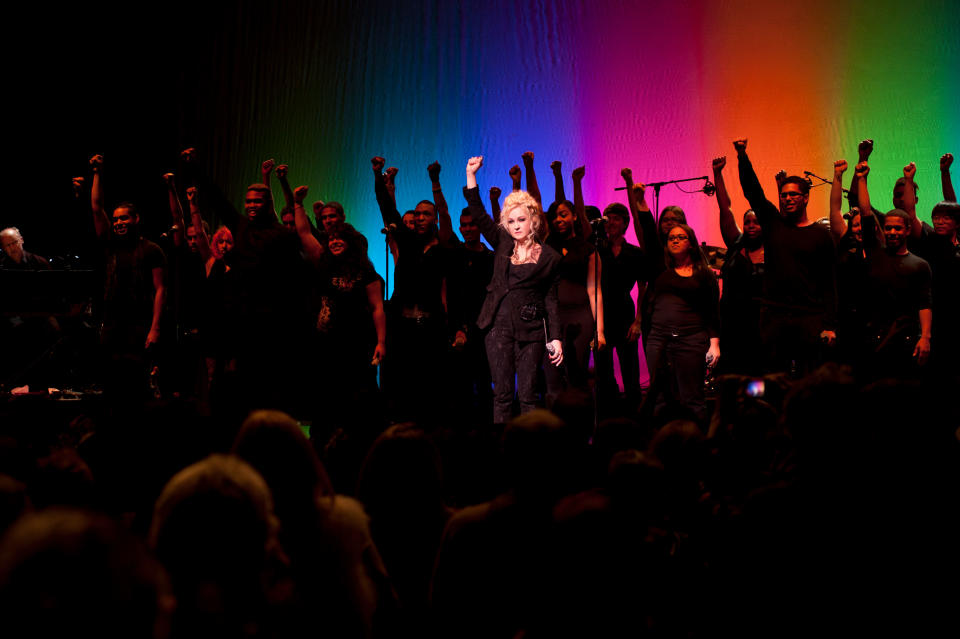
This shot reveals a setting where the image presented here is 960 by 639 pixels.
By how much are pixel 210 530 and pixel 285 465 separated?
59cm

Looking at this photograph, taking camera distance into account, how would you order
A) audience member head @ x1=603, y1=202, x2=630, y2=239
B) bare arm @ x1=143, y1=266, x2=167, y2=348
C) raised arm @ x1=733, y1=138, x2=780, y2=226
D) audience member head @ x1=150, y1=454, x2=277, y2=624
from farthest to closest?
1. audience member head @ x1=603, y1=202, x2=630, y2=239
2. bare arm @ x1=143, y1=266, x2=167, y2=348
3. raised arm @ x1=733, y1=138, x2=780, y2=226
4. audience member head @ x1=150, y1=454, x2=277, y2=624

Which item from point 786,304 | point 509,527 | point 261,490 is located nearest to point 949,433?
point 509,527

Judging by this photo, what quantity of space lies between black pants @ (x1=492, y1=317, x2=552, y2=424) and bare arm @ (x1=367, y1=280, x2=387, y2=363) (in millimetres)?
952

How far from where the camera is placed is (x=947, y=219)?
693 centimetres

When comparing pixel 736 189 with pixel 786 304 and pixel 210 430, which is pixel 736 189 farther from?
pixel 210 430

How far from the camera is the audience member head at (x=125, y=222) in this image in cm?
672

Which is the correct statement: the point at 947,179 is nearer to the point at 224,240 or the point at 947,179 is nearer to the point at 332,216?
the point at 332,216

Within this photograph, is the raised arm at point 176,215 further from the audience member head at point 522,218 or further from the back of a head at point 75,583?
the back of a head at point 75,583

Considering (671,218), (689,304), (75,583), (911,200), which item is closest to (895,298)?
(911,200)

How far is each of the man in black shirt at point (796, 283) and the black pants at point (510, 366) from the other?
1662 mm

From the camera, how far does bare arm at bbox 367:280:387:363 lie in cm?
641

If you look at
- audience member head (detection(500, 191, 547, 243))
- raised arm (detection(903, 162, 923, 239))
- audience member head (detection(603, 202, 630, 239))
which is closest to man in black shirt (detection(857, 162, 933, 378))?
raised arm (detection(903, 162, 923, 239))

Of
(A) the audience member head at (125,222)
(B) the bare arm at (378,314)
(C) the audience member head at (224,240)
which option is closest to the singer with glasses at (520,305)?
(B) the bare arm at (378,314)

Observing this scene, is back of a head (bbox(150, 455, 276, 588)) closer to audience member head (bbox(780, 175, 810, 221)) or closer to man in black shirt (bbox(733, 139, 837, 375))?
man in black shirt (bbox(733, 139, 837, 375))
